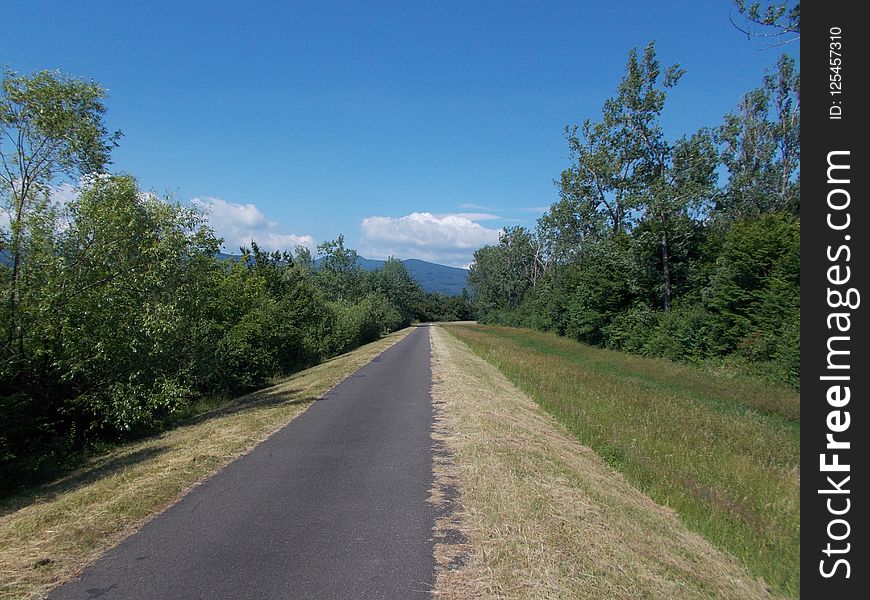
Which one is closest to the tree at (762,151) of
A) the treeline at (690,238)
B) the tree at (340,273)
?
the treeline at (690,238)

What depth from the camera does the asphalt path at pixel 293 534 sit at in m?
3.85

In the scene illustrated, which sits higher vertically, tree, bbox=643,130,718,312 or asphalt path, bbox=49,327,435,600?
tree, bbox=643,130,718,312

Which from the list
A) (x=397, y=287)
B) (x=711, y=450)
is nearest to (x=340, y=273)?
(x=397, y=287)

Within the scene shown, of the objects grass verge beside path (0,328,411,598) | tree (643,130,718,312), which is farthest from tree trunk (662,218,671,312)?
grass verge beside path (0,328,411,598)

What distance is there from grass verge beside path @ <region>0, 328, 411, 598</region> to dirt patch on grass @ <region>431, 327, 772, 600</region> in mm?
3215

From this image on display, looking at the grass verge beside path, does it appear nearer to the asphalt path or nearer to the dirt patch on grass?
the asphalt path

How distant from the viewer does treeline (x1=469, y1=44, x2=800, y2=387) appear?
23406mm

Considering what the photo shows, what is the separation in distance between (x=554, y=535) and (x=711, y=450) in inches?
212

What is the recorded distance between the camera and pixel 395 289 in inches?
4318

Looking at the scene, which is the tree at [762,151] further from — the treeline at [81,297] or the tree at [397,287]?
the tree at [397,287]

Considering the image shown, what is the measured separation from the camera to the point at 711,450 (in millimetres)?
8719

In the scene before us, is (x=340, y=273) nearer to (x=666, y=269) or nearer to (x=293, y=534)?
(x=666, y=269)
